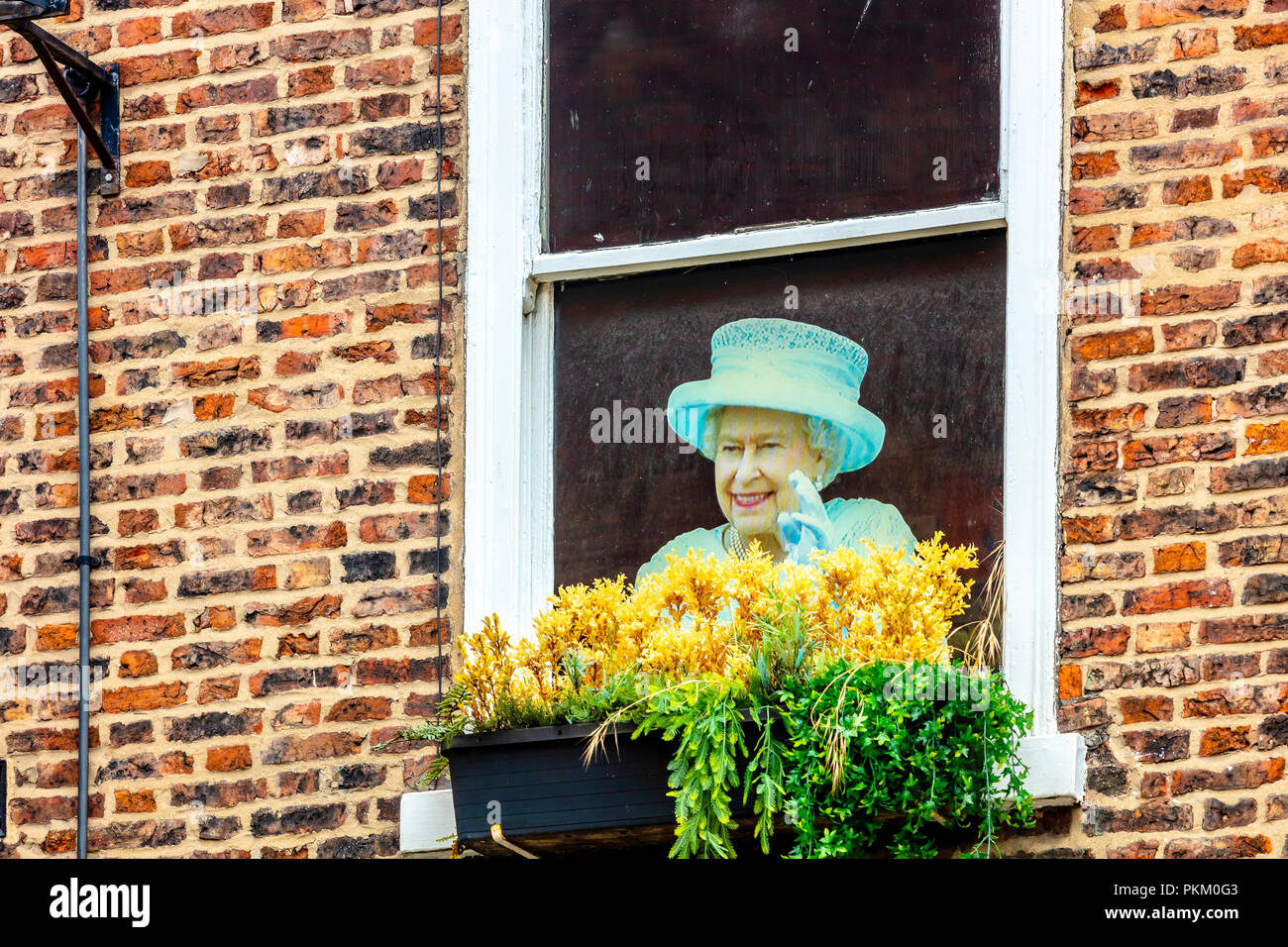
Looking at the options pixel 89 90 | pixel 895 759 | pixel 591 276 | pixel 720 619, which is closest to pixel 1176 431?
pixel 895 759

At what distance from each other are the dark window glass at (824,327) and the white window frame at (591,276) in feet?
0.19

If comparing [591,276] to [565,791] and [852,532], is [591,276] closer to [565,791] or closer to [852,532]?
[852,532]

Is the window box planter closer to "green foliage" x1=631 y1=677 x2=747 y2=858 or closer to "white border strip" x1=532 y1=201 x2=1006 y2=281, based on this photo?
"green foliage" x1=631 y1=677 x2=747 y2=858

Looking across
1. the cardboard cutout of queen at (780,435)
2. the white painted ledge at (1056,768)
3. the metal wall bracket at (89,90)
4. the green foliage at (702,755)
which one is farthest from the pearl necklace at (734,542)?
the metal wall bracket at (89,90)

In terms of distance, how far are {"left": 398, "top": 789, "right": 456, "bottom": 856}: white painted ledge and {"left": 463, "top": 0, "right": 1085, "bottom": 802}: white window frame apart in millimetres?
467

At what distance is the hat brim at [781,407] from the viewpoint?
218 inches

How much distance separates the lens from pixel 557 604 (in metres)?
5.41

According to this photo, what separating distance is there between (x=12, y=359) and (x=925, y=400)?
2576mm

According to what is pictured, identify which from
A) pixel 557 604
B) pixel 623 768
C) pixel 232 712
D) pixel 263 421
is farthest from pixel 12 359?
pixel 623 768

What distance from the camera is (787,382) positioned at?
5.65 meters

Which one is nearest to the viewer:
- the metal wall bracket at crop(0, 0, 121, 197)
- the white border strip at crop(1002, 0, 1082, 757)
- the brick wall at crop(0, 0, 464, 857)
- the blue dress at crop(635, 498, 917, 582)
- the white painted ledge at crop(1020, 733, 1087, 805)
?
the white painted ledge at crop(1020, 733, 1087, 805)

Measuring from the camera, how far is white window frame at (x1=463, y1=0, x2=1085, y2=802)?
5.23 meters

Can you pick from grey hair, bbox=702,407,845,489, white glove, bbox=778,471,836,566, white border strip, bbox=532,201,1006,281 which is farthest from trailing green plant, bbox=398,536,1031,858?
white border strip, bbox=532,201,1006,281

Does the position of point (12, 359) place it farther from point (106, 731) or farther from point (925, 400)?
point (925, 400)
